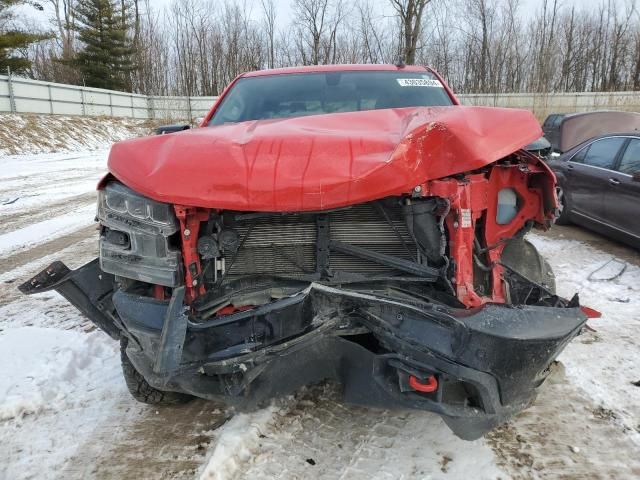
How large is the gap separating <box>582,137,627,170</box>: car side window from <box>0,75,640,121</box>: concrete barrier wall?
1962cm

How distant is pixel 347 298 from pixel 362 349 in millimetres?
252

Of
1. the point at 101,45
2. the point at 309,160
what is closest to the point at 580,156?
the point at 309,160

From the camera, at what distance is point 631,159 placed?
5.66m

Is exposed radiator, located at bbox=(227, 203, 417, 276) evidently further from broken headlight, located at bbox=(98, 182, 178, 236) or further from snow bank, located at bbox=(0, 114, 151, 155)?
snow bank, located at bbox=(0, 114, 151, 155)

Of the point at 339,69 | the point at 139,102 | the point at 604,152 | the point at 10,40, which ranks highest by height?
the point at 10,40

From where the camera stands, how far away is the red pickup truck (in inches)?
71.1

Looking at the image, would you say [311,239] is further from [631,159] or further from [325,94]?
[631,159]

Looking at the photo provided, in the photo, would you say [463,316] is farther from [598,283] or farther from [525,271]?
[598,283]

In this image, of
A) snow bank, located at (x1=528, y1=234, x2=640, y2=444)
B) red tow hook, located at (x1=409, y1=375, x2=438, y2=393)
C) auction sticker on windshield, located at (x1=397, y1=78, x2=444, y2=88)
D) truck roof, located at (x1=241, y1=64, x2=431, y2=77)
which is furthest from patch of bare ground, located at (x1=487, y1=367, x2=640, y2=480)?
truck roof, located at (x1=241, y1=64, x2=431, y2=77)

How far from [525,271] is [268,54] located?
36.2 meters

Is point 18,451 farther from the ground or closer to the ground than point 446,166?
closer to the ground

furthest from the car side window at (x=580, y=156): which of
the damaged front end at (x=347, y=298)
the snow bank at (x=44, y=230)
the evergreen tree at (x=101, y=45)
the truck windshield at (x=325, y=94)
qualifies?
the evergreen tree at (x=101, y=45)

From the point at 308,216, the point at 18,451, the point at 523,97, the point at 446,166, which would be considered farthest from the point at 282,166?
the point at 523,97

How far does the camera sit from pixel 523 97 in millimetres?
27594
